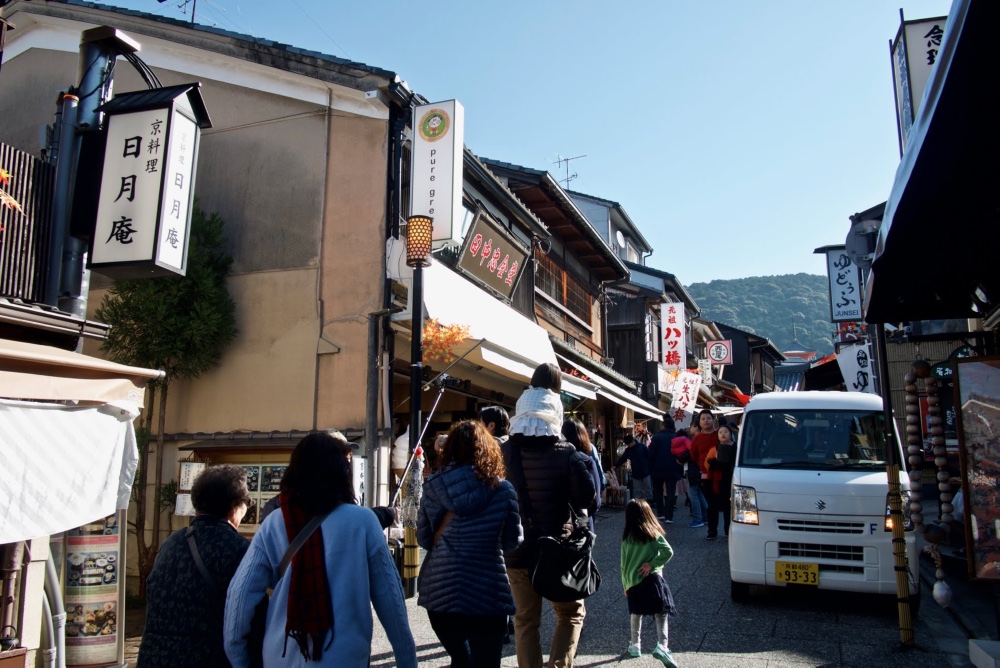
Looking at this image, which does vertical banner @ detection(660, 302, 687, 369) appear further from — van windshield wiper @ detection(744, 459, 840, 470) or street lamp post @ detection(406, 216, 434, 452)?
street lamp post @ detection(406, 216, 434, 452)

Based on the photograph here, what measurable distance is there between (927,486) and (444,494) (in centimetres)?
1616

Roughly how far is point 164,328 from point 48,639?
4290 mm

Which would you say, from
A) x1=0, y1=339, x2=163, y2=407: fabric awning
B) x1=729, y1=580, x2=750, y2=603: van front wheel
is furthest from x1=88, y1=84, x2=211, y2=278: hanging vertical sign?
x1=729, y1=580, x2=750, y2=603: van front wheel

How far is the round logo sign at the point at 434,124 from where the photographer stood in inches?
377

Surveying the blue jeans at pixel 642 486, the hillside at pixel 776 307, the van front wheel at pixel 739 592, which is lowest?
the van front wheel at pixel 739 592

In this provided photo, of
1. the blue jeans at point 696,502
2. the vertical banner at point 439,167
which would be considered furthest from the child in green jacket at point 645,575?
the blue jeans at point 696,502

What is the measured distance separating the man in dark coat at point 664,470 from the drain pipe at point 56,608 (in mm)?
9899

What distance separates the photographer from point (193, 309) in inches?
373

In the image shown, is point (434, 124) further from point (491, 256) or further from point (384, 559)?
point (384, 559)

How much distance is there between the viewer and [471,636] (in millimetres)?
3740

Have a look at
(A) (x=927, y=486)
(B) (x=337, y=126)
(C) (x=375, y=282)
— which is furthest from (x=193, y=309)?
(A) (x=927, y=486)

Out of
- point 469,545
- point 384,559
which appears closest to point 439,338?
point 469,545

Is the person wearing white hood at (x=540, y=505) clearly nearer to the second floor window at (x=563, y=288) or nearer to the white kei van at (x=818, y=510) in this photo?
the white kei van at (x=818, y=510)

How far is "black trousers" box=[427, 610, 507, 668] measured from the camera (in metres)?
3.72
